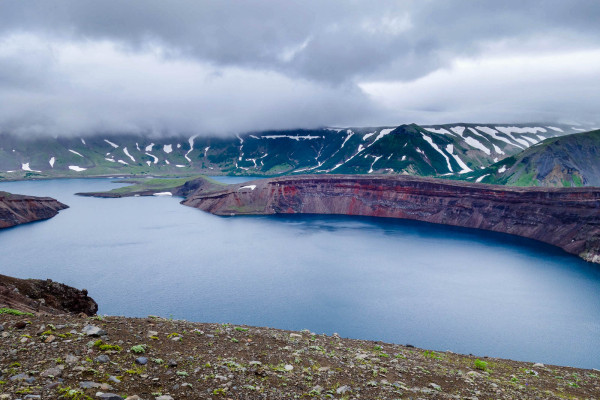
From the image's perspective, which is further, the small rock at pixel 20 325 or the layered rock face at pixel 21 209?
the layered rock face at pixel 21 209

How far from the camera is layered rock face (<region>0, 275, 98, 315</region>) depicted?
2111 cm

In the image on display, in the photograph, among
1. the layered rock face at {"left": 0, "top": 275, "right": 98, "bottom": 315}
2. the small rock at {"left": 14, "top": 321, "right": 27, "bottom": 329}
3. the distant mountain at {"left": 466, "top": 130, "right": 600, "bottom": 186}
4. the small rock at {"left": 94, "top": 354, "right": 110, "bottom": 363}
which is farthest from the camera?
the distant mountain at {"left": 466, "top": 130, "right": 600, "bottom": 186}

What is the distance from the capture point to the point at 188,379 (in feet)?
35.0

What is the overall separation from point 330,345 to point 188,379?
30.5ft

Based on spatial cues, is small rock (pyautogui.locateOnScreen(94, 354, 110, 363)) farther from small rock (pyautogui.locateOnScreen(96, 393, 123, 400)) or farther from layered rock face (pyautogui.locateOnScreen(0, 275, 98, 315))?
layered rock face (pyautogui.locateOnScreen(0, 275, 98, 315))

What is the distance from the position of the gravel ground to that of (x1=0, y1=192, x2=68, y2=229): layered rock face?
110122mm

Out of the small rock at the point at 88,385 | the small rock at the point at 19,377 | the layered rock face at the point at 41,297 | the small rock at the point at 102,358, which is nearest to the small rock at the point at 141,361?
the small rock at the point at 102,358

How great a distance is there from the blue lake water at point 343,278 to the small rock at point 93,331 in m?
24.3

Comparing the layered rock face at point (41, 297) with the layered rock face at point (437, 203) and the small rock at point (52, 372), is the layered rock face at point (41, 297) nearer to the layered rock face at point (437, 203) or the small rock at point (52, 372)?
the small rock at point (52, 372)

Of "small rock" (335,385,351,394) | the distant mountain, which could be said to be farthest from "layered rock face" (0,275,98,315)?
the distant mountain

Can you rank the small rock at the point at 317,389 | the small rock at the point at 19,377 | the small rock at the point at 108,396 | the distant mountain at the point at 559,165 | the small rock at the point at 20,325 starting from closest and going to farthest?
the small rock at the point at 108,396, the small rock at the point at 19,377, the small rock at the point at 317,389, the small rock at the point at 20,325, the distant mountain at the point at 559,165

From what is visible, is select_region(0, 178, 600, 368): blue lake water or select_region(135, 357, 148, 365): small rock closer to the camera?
select_region(135, 357, 148, 365): small rock

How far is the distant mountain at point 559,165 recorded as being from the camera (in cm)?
14488

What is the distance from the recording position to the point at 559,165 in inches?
5827
